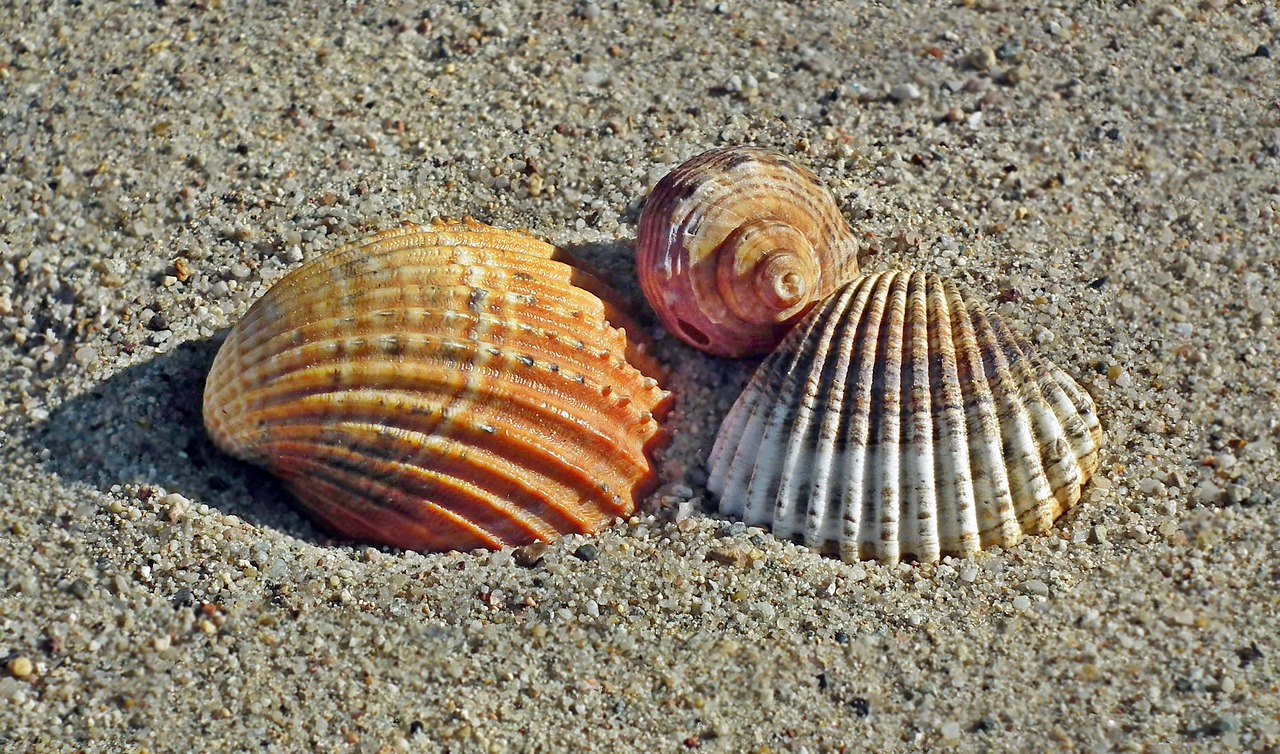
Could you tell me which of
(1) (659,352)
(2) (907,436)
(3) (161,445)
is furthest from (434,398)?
(2) (907,436)

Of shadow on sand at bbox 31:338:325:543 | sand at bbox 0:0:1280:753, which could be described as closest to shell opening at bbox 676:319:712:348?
sand at bbox 0:0:1280:753

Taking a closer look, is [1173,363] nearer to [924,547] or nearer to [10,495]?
[924,547]

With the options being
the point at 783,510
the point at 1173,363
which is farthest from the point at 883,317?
the point at 1173,363

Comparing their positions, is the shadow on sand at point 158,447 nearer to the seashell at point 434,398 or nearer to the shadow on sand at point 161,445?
the shadow on sand at point 161,445

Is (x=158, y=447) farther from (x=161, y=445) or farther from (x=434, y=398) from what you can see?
(x=434, y=398)

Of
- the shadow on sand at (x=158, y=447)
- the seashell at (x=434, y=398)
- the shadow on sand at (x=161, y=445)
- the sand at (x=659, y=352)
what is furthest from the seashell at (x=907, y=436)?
the shadow on sand at (x=158, y=447)

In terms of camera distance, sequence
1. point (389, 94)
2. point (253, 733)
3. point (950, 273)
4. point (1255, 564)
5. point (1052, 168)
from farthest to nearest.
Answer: point (389, 94) < point (1052, 168) < point (950, 273) < point (1255, 564) < point (253, 733)
